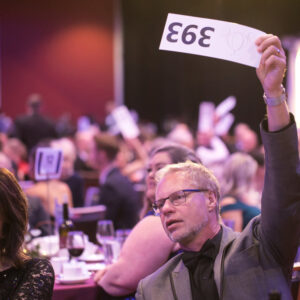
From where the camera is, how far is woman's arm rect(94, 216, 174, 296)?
2.94m

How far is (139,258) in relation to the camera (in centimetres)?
297

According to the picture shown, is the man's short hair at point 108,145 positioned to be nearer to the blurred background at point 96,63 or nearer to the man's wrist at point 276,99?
the man's wrist at point 276,99

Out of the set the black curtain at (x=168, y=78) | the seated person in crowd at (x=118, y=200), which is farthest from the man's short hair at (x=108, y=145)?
the black curtain at (x=168, y=78)

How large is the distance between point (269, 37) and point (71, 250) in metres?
2.06

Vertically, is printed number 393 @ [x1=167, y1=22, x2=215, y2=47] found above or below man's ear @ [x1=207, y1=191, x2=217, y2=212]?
above

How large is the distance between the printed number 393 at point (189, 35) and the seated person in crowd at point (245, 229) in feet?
0.88

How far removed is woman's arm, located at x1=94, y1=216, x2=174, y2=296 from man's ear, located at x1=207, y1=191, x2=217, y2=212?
2.28 feet

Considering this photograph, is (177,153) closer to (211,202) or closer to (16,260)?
(211,202)

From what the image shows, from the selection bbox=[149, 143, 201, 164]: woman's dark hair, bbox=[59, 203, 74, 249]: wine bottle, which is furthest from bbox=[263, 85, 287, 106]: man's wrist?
bbox=[59, 203, 74, 249]: wine bottle

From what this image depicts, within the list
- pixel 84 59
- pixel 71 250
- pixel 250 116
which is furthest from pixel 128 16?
pixel 71 250

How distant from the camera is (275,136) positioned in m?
1.88

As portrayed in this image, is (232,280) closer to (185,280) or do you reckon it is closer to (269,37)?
(185,280)

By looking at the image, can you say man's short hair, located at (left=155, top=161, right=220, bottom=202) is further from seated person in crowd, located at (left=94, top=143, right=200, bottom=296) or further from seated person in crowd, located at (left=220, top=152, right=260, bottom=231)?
seated person in crowd, located at (left=220, top=152, right=260, bottom=231)

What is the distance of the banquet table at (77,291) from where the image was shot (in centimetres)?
303
